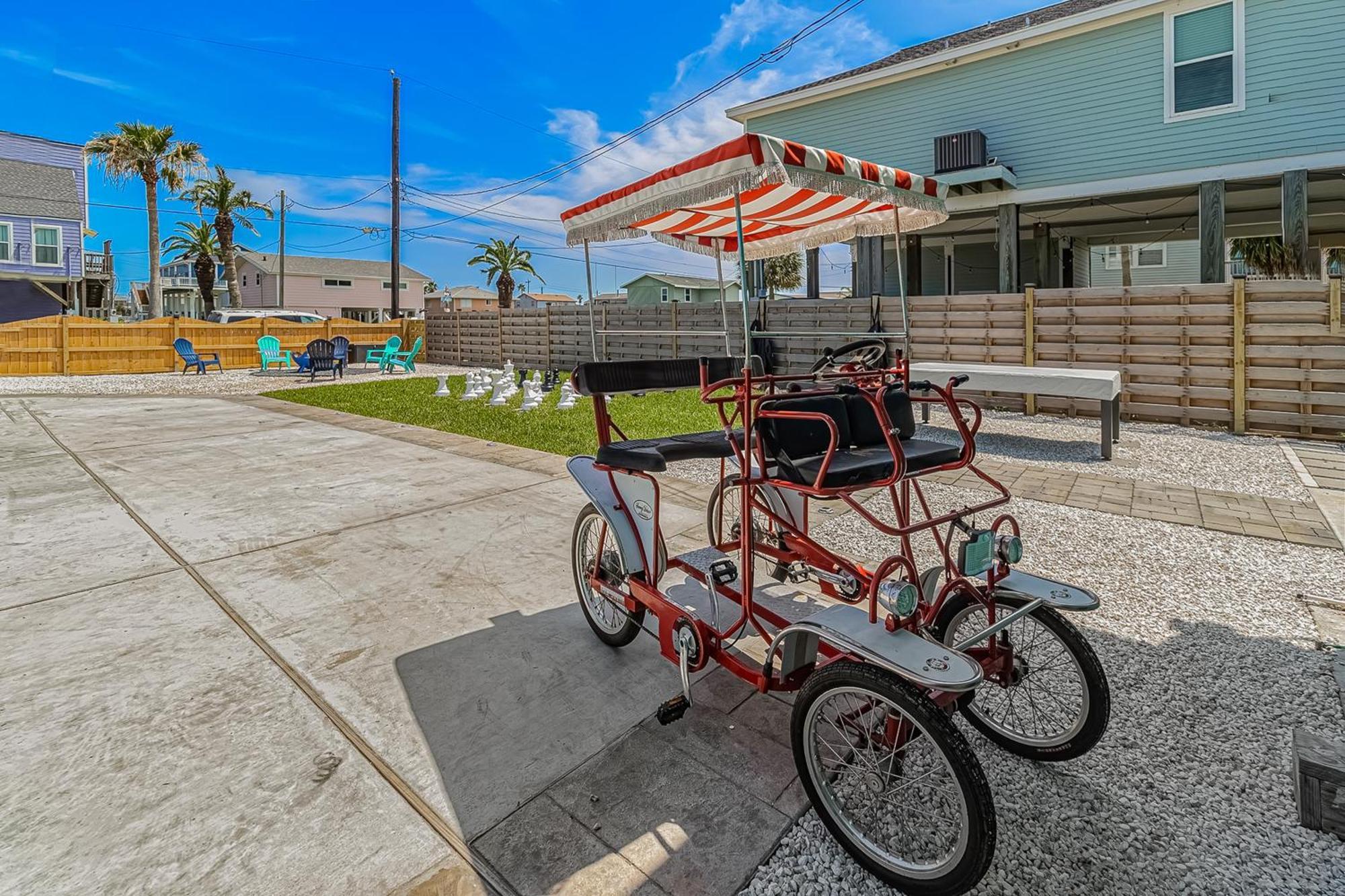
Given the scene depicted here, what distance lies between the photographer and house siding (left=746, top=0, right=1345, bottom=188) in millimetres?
9453

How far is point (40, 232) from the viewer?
24562mm

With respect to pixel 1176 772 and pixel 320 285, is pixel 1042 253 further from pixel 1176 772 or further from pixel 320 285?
pixel 320 285

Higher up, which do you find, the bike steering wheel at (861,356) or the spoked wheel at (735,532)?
the bike steering wheel at (861,356)

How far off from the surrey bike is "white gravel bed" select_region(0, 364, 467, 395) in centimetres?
1355

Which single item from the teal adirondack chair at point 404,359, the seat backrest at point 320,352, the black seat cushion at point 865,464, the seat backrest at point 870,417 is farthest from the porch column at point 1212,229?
the seat backrest at point 320,352

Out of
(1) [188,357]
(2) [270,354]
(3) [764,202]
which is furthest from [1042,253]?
(1) [188,357]

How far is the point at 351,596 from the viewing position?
3.36 m

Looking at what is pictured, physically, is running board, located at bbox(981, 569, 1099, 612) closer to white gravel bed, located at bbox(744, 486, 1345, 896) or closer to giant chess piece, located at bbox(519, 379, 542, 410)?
white gravel bed, located at bbox(744, 486, 1345, 896)

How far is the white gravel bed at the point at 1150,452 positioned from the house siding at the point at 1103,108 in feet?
17.7

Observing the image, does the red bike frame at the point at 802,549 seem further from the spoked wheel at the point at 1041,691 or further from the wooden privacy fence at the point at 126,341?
the wooden privacy fence at the point at 126,341

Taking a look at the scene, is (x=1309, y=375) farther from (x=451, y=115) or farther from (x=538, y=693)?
(x=451, y=115)

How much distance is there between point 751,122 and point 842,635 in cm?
1533

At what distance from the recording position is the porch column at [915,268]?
16.3 metres

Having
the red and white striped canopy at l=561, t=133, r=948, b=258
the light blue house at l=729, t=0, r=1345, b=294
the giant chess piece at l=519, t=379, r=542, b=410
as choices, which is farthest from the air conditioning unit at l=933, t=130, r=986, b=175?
the red and white striped canopy at l=561, t=133, r=948, b=258
